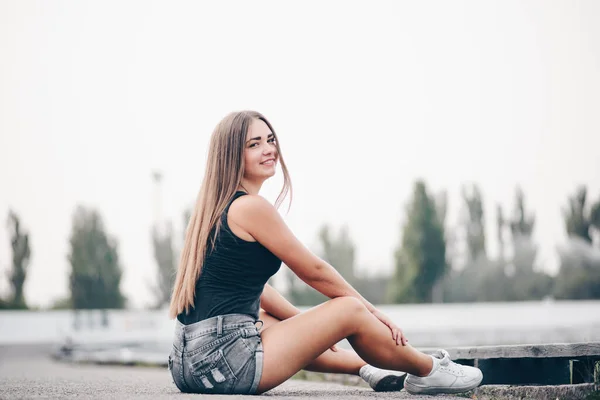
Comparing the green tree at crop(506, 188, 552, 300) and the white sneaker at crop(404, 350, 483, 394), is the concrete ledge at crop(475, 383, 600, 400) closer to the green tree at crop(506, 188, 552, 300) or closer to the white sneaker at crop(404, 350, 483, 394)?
the white sneaker at crop(404, 350, 483, 394)

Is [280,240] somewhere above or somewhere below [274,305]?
above

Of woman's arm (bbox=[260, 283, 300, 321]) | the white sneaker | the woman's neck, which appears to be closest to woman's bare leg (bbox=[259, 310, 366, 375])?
woman's arm (bbox=[260, 283, 300, 321])

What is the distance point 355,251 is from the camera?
48.2 meters

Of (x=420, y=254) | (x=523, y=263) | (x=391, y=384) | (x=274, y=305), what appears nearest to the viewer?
(x=274, y=305)

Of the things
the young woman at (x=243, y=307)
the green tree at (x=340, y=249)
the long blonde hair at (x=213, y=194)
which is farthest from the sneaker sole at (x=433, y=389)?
the green tree at (x=340, y=249)

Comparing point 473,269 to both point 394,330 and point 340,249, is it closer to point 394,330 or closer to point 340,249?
point 340,249

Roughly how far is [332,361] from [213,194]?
1089mm

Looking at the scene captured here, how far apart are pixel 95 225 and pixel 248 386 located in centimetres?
4158

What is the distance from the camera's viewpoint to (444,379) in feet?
10.8

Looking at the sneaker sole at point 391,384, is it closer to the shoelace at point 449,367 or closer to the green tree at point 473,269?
the shoelace at point 449,367

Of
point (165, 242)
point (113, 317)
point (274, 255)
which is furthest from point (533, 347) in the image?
point (165, 242)

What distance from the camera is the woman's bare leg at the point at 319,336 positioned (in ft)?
10.00

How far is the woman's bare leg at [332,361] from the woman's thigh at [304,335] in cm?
47

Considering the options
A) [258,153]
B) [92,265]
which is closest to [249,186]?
[258,153]
